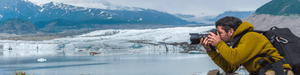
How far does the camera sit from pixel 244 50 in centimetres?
134

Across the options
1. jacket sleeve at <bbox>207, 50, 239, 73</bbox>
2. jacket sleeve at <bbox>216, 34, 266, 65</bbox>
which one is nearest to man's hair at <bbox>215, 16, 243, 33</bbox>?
jacket sleeve at <bbox>216, 34, 266, 65</bbox>

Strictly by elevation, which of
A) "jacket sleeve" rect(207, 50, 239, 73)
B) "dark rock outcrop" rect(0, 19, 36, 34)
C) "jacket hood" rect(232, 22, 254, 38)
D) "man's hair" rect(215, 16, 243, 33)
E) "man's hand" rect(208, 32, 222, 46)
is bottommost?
"jacket sleeve" rect(207, 50, 239, 73)

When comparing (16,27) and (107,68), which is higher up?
(16,27)

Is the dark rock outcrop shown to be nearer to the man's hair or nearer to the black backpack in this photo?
the man's hair

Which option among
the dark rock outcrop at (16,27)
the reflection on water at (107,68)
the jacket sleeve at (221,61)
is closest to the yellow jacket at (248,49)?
the jacket sleeve at (221,61)

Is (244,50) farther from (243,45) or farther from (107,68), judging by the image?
(107,68)

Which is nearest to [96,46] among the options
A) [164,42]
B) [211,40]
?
[164,42]

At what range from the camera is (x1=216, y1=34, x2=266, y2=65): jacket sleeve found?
1.34 metres

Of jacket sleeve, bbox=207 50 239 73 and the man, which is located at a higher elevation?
the man

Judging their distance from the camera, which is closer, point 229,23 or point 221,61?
point 229,23

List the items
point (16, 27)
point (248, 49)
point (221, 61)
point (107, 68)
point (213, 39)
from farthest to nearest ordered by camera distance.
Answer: point (16, 27)
point (107, 68)
point (221, 61)
point (213, 39)
point (248, 49)

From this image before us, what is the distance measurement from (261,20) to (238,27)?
65.1 meters

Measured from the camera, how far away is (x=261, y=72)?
4.62 feet

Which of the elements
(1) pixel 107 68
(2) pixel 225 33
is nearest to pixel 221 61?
(2) pixel 225 33
